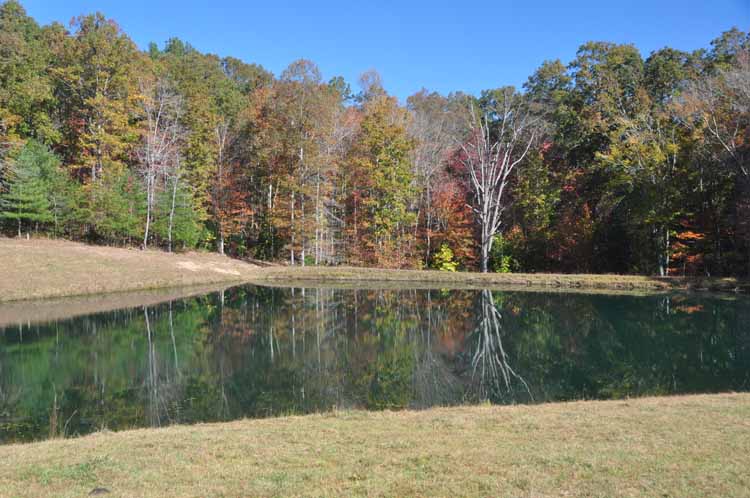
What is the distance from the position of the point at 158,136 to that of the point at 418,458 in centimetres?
4062

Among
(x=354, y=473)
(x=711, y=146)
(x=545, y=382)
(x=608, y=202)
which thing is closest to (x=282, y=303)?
(x=545, y=382)

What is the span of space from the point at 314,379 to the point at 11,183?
31.8 meters

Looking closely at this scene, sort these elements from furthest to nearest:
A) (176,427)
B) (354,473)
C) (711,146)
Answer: (711,146) → (176,427) → (354,473)

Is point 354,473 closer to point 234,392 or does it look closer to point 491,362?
point 234,392

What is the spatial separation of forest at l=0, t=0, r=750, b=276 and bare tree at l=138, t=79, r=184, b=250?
205mm

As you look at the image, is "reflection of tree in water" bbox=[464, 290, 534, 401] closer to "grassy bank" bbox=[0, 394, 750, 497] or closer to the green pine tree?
"grassy bank" bbox=[0, 394, 750, 497]

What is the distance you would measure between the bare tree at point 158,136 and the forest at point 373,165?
205 mm

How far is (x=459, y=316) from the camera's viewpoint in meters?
22.4

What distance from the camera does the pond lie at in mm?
10852

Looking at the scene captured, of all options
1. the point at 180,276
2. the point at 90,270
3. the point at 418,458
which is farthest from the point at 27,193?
the point at 418,458

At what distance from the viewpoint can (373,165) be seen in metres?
40.7

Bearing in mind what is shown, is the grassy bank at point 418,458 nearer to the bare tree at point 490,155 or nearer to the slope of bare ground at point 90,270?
the slope of bare ground at point 90,270

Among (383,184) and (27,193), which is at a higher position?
(383,184)

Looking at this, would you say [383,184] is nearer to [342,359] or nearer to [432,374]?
[342,359]
